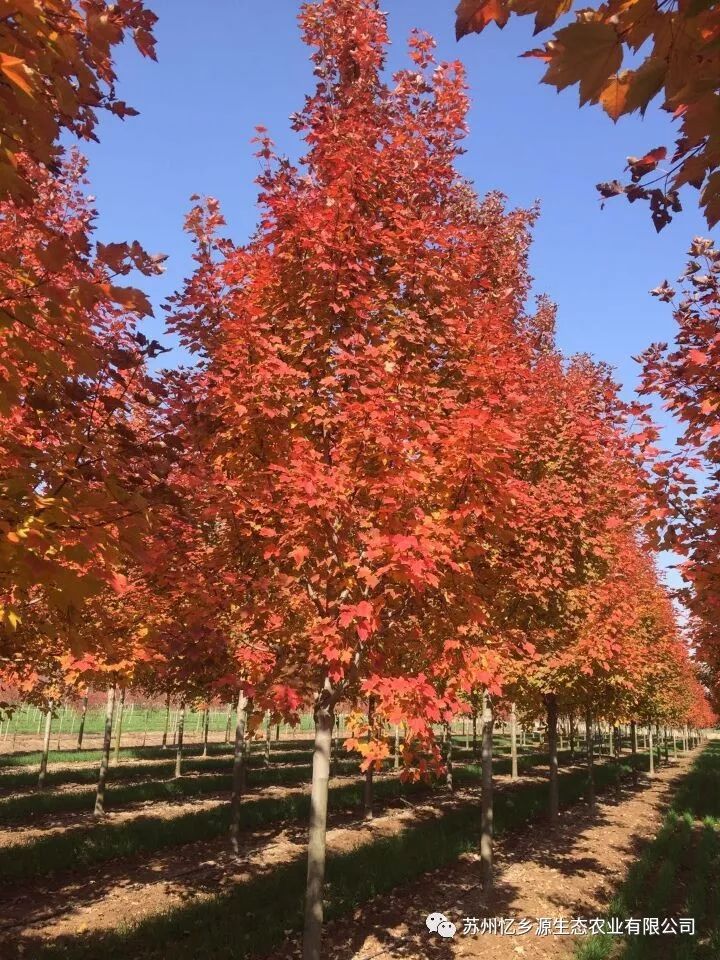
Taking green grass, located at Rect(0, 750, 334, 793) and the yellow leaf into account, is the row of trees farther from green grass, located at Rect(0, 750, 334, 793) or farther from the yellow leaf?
green grass, located at Rect(0, 750, 334, 793)

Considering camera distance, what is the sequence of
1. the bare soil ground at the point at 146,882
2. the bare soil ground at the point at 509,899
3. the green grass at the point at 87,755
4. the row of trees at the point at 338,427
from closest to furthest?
the row of trees at the point at 338,427 < the bare soil ground at the point at 509,899 < the bare soil ground at the point at 146,882 < the green grass at the point at 87,755

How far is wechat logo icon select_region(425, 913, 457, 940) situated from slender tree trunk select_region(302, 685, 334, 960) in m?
2.63

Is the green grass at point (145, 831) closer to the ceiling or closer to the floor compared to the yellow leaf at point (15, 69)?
closer to the floor

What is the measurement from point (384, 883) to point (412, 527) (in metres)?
6.78

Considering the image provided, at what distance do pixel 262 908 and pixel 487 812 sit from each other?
3.47 meters

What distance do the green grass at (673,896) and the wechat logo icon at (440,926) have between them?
1.49m

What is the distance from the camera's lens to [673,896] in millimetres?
9305

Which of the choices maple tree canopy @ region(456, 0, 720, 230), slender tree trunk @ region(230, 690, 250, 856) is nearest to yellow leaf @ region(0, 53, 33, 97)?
maple tree canopy @ region(456, 0, 720, 230)

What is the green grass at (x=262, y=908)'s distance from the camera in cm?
658

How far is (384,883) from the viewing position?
871cm

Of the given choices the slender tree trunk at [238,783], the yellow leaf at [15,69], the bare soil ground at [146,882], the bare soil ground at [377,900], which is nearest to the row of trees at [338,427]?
the yellow leaf at [15,69]

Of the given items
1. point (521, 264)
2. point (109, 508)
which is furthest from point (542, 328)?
point (109, 508)

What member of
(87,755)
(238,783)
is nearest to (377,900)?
(238,783)

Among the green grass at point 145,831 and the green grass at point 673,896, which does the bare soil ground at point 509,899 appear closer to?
the green grass at point 673,896
